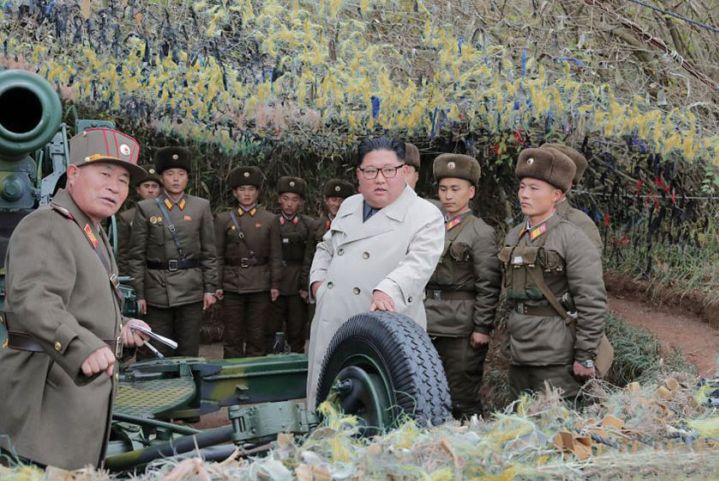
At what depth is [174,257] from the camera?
287 inches

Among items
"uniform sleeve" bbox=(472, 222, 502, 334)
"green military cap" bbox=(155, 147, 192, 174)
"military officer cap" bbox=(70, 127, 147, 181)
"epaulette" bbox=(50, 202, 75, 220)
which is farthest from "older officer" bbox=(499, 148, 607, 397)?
"green military cap" bbox=(155, 147, 192, 174)

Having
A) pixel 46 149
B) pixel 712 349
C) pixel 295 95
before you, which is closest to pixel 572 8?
pixel 295 95

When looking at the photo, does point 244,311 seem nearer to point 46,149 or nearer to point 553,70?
point 553,70

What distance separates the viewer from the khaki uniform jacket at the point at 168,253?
721cm

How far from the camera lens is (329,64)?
789 cm

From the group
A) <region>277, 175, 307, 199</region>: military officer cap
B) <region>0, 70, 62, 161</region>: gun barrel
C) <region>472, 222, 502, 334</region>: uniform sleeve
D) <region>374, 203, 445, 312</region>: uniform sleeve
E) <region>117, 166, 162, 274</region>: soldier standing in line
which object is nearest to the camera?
<region>0, 70, 62, 161</region>: gun barrel

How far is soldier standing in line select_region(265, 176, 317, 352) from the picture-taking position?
28.6ft

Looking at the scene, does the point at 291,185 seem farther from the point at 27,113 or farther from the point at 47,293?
the point at 47,293

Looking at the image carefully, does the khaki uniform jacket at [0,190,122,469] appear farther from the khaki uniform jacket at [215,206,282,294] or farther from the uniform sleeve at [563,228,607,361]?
the khaki uniform jacket at [215,206,282,294]

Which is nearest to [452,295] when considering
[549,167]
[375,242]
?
[549,167]

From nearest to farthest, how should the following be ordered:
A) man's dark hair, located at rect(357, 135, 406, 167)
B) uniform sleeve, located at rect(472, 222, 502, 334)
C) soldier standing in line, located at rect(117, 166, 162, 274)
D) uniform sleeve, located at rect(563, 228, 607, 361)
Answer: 1. man's dark hair, located at rect(357, 135, 406, 167)
2. uniform sleeve, located at rect(563, 228, 607, 361)
3. uniform sleeve, located at rect(472, 222, 502, 334)
4. soldier standing in line, located at rect(117, 166, 162, 274)

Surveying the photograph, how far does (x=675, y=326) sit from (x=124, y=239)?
4493 mm

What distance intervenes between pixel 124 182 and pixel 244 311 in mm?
5292

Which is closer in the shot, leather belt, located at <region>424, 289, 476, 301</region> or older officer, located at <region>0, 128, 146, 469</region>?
older officer, located at <region>0, 128, 146, 469</region>
